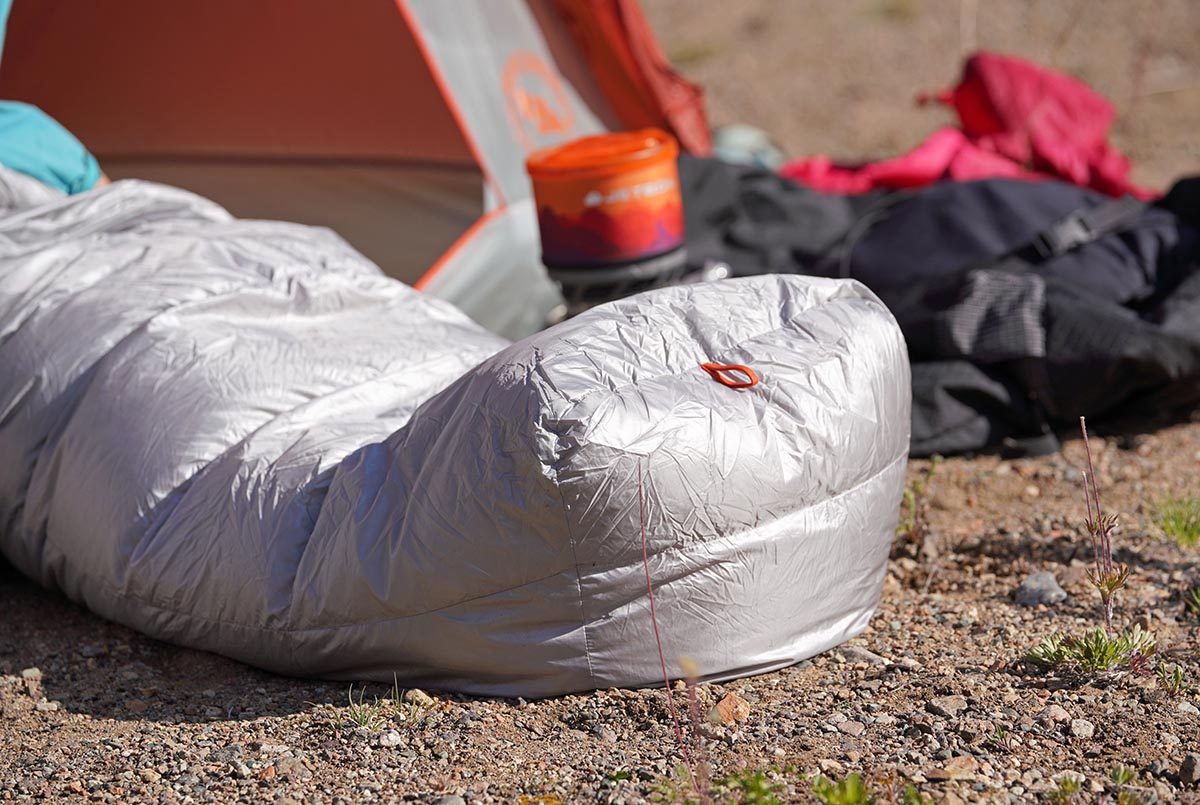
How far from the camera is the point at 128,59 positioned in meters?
4.35

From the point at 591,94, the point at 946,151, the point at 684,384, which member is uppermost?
A: the point at 684,384

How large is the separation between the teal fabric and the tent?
997 millimetres

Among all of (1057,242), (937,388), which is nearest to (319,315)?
(937,388)

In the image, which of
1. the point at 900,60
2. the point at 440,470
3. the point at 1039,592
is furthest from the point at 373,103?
the point at 900,60

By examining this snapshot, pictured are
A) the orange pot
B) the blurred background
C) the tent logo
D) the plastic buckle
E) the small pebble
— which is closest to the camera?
the small pebble

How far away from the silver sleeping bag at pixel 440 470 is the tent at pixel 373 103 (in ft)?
4.17

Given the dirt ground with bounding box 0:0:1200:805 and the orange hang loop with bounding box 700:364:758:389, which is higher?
the orange hang loop with bounding box 700:364:758:389

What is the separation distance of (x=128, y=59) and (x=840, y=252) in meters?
2.51

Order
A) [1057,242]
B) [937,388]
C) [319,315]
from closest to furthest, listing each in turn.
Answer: [319,315] < [937,388] < [1057,242]

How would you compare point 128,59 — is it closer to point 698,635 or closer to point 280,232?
point 280,232

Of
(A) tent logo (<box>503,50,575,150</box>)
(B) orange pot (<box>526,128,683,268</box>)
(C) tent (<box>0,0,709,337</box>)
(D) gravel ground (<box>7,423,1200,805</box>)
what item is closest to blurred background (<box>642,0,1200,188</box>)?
(C) tent (<box>0,0,709,337</box>)

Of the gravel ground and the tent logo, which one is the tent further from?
the gravel ground

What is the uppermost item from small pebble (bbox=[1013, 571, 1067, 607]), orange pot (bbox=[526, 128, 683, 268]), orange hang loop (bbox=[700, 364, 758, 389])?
orange hang loop (bbox=[700, 364, 758, 389])

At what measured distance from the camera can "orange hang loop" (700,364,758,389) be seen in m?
1.92
